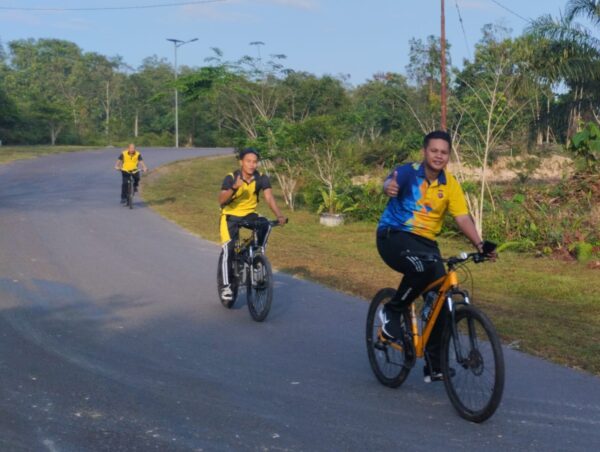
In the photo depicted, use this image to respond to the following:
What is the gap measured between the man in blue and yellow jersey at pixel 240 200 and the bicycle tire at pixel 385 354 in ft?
8.53

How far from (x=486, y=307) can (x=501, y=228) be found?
255 inches

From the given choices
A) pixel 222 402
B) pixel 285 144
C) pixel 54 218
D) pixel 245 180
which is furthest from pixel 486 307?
pixel 285 144

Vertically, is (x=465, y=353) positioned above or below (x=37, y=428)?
above

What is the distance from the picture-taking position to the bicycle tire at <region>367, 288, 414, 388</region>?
250 inches

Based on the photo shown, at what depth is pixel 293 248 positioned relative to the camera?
15.6 meters

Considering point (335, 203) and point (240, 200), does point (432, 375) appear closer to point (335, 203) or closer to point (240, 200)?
point (240, 200)

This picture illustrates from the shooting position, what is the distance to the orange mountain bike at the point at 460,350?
5.44 meters

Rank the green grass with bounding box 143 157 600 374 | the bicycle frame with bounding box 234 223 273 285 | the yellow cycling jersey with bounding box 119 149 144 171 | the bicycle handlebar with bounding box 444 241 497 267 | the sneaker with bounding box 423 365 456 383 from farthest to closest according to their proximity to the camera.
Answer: the yellow cycling jersey with bounding box 119 149 144 171
the bicycle frame with bounding box 234 223 273 285
the green grass with bounding box 143 157 600 374
the sneaker with bounding box 423 365 456 383
the bicycle handlebar with bounding box 444 241 497 267

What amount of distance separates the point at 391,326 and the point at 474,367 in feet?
3.20

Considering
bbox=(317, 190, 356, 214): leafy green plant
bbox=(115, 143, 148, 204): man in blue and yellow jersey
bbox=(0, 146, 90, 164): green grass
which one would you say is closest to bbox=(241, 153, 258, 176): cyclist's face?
bbox=(317, 190, 356, 214): leafy green plant

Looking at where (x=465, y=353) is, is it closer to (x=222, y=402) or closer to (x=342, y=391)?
(x=342, y=391)

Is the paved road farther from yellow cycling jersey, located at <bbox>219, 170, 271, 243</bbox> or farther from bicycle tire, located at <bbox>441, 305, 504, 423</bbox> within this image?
yellow cycling jersey, located at <bbox>219, 170, 271, 243</bbox>

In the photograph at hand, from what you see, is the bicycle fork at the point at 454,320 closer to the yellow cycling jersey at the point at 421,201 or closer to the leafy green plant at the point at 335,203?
the yellow cycling jersey at the point at 421,201

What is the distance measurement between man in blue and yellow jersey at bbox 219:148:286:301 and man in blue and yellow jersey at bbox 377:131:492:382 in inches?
121
